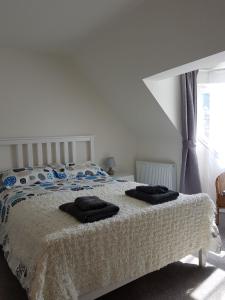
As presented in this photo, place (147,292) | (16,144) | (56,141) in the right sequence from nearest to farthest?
1. (147,292)
2. (16,144)
3. (56,141)

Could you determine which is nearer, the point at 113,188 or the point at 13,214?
the point at 13,214

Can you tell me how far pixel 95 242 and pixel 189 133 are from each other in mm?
2421

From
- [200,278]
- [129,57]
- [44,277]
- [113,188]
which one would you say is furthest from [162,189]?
[129,57]

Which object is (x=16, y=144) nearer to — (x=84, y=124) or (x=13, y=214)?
(x=84, y=124)

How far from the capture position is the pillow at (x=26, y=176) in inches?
120

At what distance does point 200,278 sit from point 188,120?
2.08 metres

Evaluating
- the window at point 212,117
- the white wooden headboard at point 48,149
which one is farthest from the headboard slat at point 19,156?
the window at point 212,117

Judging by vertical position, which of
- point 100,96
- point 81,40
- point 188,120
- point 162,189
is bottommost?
point 162,189

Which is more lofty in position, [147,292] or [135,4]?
[135,4]

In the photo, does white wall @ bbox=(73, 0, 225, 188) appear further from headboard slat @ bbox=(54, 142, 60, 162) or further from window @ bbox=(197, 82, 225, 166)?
headboard slat @ bbox=(54, 142, 60, 162)

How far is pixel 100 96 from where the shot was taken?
4.19 metres

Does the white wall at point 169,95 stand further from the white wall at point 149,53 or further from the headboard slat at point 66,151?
the headboard slat at point 66,151

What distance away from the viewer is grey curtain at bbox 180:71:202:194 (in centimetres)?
356

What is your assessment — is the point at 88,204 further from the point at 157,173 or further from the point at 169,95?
the point at 157,173
